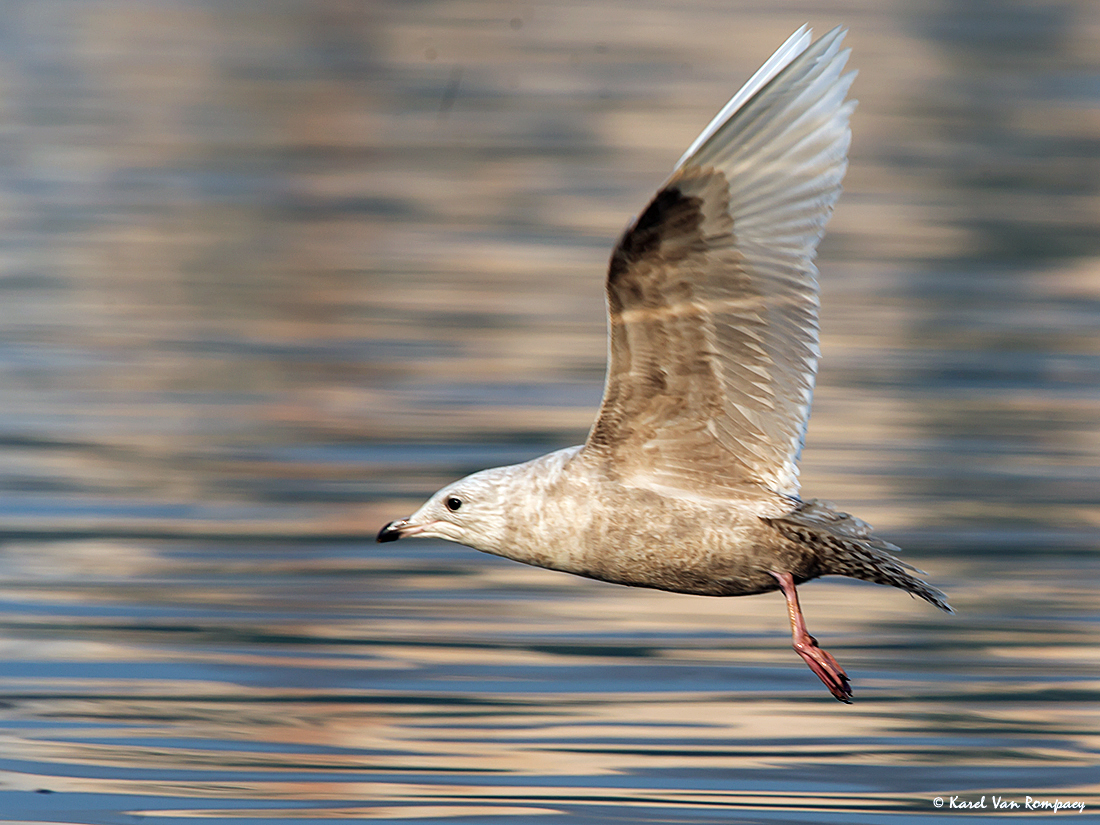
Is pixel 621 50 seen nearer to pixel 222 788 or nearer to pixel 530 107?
pixel 530 107

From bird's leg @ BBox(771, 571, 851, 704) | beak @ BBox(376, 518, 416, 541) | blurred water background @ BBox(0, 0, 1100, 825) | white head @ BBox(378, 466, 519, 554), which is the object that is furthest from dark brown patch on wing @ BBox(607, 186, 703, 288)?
blurred water background @ BBox(0, 0, 1100, 825)

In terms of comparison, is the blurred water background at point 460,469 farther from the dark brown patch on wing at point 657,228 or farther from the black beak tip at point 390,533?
the dark brown patch on wing at point 657,228

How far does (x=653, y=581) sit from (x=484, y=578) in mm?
4196

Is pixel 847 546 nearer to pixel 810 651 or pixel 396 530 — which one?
pixel 810 651

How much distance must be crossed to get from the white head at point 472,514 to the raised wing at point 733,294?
319 millimetres

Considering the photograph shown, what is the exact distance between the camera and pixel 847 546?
631 cm

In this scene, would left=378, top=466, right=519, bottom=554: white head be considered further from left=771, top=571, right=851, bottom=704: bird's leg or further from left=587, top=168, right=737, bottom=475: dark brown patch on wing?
left=771, top=571, right=851, bottom=704: bird's leg

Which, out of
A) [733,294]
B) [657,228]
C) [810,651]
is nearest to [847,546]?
[810,651]

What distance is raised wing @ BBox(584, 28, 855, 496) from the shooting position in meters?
6.01

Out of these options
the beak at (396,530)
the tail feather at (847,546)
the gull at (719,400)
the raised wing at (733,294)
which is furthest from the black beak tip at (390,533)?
the tail feather at (847,546)

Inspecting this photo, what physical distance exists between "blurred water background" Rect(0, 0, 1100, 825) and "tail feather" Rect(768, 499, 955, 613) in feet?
5.62

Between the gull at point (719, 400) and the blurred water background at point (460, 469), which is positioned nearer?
the gull at point (719, 400)

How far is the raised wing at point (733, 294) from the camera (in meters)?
6.01

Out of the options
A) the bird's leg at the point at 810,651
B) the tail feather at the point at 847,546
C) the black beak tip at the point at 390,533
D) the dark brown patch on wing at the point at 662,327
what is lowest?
the bird's leg at the point at 810,651
